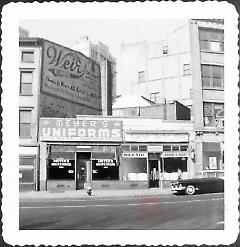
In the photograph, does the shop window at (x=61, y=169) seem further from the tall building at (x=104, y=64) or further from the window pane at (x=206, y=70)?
the window pane at (x=206, y=70)

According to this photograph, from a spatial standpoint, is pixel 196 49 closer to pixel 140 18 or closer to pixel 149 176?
pixel 140 18

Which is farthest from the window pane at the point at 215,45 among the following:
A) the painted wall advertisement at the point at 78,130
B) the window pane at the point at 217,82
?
the painted wall advertisement at the point at 78,130

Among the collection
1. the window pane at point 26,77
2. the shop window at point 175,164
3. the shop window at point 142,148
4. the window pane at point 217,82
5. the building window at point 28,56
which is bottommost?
the shop window at point 175,164

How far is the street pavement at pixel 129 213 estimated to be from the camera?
9758 mm

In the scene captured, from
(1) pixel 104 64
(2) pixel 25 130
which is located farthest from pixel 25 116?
(1) pixel 104 64

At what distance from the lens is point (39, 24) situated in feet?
32.9

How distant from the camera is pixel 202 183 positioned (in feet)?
36.1

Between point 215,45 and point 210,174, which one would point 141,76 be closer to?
point 215,45

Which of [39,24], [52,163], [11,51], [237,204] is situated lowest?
[237,204]

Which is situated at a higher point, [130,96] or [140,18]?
[140,18]

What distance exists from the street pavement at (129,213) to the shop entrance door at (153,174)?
64 cm

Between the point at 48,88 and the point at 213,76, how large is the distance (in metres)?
4.19

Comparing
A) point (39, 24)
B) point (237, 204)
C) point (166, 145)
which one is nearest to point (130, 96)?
point (166, 145)

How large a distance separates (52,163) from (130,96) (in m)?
3.08
